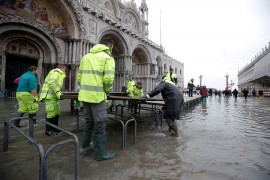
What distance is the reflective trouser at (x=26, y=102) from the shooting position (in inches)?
179

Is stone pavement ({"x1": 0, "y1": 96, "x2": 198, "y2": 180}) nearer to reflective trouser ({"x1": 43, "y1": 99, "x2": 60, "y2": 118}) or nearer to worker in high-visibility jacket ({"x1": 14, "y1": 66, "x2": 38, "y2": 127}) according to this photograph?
reflective trouser ({"x1": 43, "y1": 99, "x2": 60, "y2": 118})

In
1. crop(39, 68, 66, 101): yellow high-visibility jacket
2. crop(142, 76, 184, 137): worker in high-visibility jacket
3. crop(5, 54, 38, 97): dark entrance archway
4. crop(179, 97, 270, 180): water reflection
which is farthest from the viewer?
crop(5, 54, 38, 97): dark entrance archway

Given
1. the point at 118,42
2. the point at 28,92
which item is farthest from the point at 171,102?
the point at 118,42

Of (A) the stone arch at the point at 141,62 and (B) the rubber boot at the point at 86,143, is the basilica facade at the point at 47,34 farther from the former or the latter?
→ (B) the rubber boot at the point at 86,143

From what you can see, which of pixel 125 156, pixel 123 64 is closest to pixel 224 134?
pixel 125 156

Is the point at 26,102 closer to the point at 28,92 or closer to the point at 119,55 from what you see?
the point at 28,92

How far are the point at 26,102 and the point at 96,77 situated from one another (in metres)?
3.11

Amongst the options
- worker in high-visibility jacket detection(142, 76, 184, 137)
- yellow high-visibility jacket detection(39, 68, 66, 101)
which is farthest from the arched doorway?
worker in high-visibility jacket detection(142, 76, 184, 137)

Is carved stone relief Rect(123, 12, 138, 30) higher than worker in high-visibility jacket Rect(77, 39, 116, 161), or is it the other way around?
carved stone relief Rect(123, 12, 138, 30)

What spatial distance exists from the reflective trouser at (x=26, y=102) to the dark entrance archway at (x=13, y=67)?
10.7 metres

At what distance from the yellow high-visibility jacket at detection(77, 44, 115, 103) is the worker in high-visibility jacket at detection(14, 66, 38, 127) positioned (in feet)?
8.15

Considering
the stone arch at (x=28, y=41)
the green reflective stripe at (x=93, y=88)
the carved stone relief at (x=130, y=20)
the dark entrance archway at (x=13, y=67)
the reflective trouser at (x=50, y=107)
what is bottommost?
the reflective trouser at (x=50, y=107)

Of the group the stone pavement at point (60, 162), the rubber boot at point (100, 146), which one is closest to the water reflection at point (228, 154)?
the stone pavement at point (60, 162)

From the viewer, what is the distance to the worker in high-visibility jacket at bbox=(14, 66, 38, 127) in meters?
4.51
